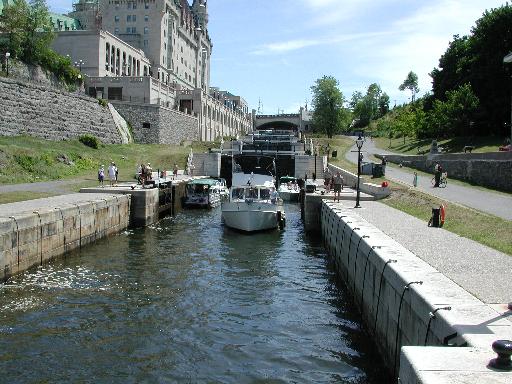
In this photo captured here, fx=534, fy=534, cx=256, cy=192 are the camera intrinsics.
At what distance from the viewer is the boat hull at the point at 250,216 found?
3038 centimetres

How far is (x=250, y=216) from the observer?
30.4 meters

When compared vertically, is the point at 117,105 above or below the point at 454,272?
above

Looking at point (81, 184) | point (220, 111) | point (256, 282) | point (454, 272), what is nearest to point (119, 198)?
point (81, 184)

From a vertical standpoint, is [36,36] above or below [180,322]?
above

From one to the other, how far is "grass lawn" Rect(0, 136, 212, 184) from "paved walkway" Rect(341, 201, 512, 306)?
1003 inches

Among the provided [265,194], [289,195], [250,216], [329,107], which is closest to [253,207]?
[250,216]

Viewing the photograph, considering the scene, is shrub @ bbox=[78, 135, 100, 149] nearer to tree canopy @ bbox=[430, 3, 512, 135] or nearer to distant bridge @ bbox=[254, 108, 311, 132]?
tree canopy @ bbox=[430, 3, 512, 135]

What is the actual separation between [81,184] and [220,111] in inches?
3070

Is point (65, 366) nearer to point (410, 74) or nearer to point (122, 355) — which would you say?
point (122, 355)

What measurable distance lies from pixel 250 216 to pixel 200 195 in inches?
525

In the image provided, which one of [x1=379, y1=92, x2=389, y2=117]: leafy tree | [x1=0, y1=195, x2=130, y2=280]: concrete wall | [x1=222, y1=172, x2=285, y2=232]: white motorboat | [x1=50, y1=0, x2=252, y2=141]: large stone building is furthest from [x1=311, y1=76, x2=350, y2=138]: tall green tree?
[x1=0, y1=195, x2=130, y2=280]: concrete wall

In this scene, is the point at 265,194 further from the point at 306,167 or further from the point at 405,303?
the point at 306,167

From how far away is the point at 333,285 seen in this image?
1916 centimetres

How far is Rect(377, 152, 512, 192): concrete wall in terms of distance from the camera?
36.1 meters
